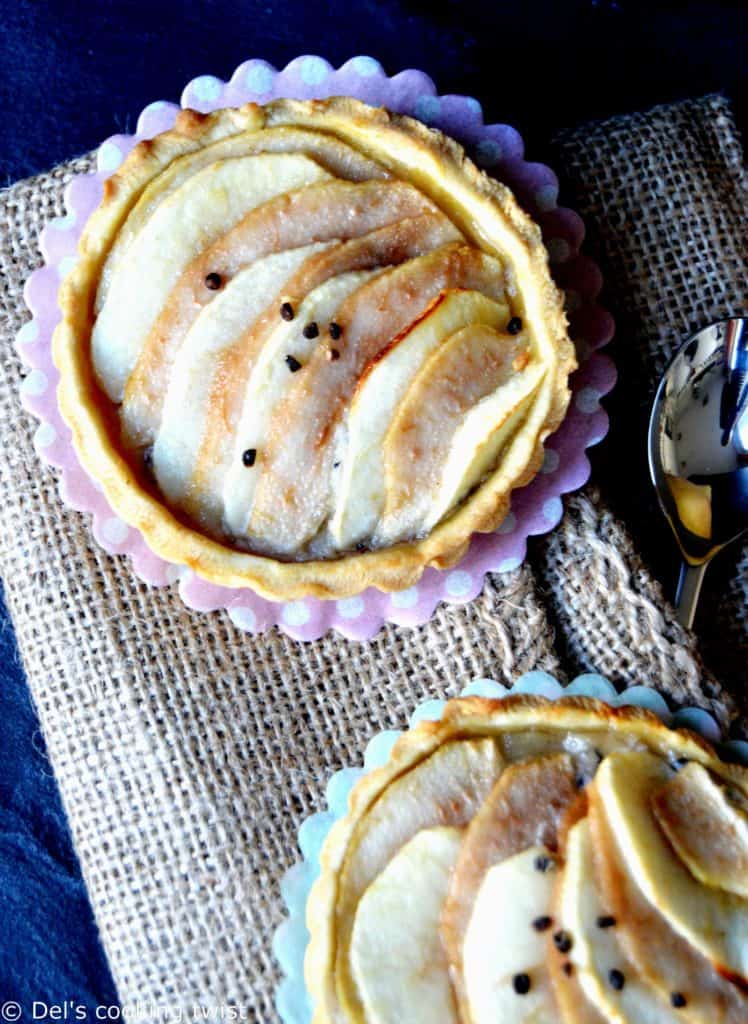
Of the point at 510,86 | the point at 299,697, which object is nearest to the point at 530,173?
the point at 510,86

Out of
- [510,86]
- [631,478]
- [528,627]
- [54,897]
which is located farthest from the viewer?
[510,86]

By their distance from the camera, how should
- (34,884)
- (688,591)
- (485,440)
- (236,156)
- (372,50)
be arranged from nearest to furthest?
1. (485,440)
2. (236,156)
3. (688,591)
4. (34,884)
5. (372,50)

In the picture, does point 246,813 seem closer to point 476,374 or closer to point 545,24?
point 476,374

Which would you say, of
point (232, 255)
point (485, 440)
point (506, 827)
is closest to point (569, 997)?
point (506, 827)

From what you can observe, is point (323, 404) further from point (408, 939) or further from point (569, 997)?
point (569, 997)

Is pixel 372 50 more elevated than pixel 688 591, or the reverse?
pixel 372 50

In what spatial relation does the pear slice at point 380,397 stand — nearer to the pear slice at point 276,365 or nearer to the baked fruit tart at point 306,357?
the baked fruit tart at point 306,357
